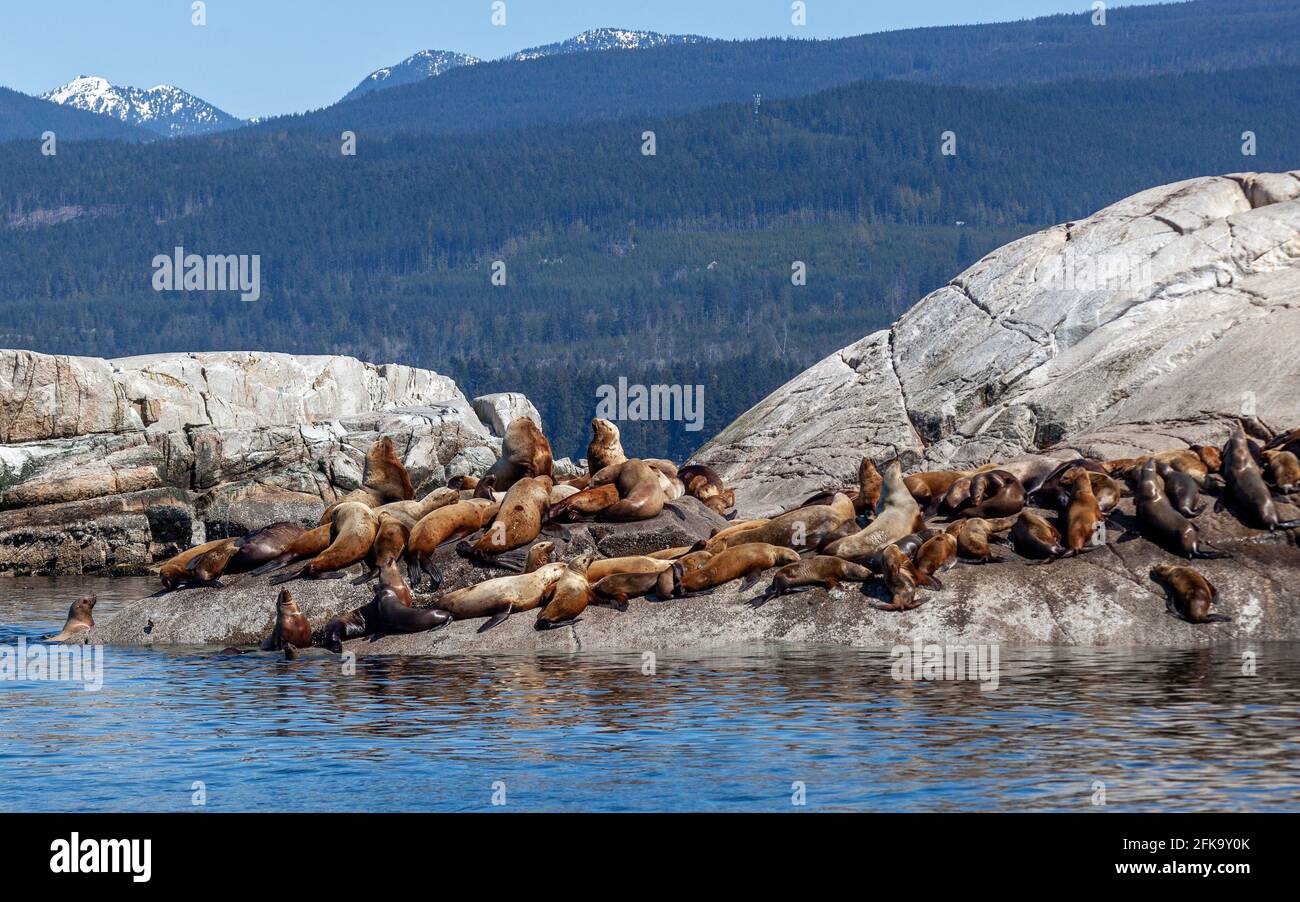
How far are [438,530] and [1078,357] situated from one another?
16214 mm

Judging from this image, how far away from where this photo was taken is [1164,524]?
23312 millimetres

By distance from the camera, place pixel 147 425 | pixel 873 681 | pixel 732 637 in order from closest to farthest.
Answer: pixel 873 681, pixel 732 637, pixel 147 425

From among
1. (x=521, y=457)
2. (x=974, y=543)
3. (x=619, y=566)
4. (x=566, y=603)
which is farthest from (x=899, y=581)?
(x=521, y=457)

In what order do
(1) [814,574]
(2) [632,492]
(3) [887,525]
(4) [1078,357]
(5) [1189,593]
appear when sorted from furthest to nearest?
(4) [1078,357] < (2) [632,492] < (3) [887,525] < (1) [814,574] < (5) [1189,593]

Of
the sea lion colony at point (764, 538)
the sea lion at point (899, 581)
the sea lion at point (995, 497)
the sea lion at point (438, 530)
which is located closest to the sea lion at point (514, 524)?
the sea lion colony at point (764, 538)

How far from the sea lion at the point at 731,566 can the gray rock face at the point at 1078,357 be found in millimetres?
8686

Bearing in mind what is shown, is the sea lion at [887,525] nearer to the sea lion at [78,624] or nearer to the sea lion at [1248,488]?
the sea lion at [1248,488]

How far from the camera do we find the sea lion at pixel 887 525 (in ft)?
77.9

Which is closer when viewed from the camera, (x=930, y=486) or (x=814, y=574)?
(x=814, y=574)

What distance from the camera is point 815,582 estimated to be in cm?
2345

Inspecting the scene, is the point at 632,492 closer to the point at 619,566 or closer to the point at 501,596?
the point at 619,566

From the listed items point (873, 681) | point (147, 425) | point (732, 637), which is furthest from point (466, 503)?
point (147, 425)
